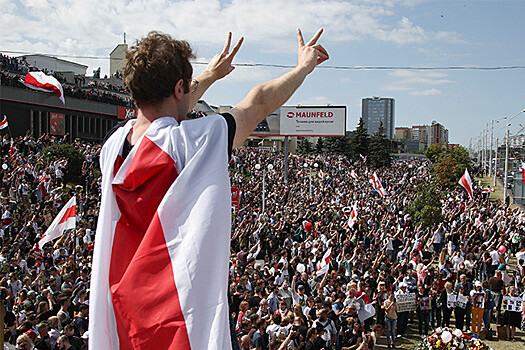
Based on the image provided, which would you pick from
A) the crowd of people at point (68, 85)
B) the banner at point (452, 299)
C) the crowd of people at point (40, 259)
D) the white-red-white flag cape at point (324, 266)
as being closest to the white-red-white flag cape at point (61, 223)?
the crowd of people at point (40, 259)

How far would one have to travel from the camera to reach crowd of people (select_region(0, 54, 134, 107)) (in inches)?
1379

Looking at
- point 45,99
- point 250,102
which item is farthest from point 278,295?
point 45,99

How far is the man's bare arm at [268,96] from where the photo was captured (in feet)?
6.06

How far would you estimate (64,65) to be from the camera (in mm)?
53406

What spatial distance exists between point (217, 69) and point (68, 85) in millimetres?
44224

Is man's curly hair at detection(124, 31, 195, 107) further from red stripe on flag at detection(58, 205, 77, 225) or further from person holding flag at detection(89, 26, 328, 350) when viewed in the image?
red stripe on flag at detection(58, 205, 77, 225)

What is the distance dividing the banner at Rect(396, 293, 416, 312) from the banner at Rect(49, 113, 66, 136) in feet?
113

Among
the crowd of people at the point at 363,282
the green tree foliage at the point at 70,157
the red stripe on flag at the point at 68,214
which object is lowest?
the crowd of people at the point at 363,282

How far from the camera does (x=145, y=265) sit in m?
1.56

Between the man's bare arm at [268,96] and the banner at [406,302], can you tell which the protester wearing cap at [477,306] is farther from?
the man's bare arm at [268,96]

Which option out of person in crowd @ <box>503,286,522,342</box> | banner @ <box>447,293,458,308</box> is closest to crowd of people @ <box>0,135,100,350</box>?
banner @ <box>447,293,458,308</box>

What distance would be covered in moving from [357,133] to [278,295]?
206 feet

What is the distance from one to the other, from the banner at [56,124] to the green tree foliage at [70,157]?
12244 mm

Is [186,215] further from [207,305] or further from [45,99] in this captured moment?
[45,99]
